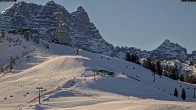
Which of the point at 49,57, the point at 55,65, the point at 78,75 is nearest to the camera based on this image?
the point at 78,75

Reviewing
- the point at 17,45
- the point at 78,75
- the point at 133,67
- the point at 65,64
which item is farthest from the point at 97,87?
the point at 17,45

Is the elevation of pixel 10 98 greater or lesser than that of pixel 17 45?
lesser

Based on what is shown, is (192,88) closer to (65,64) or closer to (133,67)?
(133,67)

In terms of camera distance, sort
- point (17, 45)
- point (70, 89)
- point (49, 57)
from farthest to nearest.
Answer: point (17, 45)
point (49, 57)
point (70, 89)

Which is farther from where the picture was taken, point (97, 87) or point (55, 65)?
point (55, 65)

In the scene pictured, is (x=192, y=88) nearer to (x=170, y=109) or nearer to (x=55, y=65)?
(x=55, y=65)

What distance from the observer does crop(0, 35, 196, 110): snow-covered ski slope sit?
232 feet

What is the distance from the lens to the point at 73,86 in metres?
106

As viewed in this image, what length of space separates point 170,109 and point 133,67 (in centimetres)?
12667

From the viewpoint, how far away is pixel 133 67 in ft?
577

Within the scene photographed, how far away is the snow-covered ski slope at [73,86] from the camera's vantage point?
70.8m

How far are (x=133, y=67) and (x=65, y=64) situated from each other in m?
40.5

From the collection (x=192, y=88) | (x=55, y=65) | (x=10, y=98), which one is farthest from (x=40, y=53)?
(x=10, y=98)

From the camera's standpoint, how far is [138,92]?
112 meters
